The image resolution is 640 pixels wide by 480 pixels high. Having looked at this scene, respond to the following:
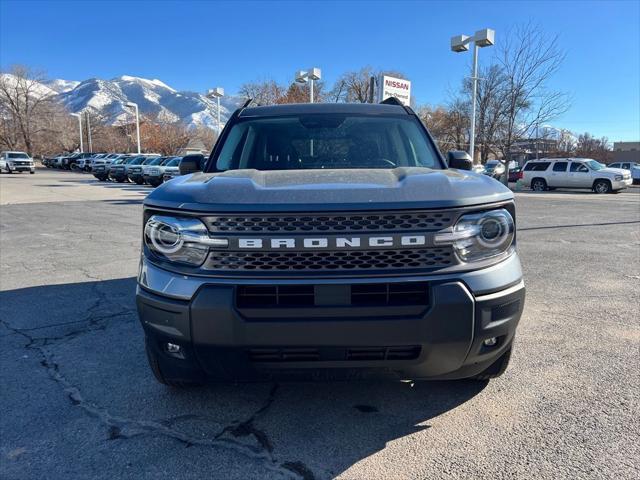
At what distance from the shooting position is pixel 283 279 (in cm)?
216

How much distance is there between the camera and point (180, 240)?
2.27 metres

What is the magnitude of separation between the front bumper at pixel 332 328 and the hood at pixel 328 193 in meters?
0.34

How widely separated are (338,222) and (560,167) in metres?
28.9

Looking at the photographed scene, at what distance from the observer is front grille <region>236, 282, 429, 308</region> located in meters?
2.15

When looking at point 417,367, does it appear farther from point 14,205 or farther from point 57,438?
point 14,205

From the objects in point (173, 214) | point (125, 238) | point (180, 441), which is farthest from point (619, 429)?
point (125, 238)

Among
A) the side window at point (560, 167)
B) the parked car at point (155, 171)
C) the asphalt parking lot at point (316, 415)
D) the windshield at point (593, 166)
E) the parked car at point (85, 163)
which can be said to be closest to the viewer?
the asphalt parking lot at point (316, 415)

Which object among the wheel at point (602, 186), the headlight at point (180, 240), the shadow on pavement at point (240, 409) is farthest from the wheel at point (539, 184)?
the headlight at point (180, 240)

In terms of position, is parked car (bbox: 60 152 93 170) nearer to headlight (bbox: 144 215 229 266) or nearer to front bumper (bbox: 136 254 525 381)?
headlight (bbox: 144 215 229 266)

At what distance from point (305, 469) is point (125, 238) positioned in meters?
7.89

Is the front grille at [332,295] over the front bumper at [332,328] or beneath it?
over

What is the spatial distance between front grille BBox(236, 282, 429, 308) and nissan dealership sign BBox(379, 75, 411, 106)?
17.9m

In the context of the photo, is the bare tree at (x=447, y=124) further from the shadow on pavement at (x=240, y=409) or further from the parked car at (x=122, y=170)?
the shadow on pavement at (x=240, y=409)

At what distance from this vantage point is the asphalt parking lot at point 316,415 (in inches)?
91.0
